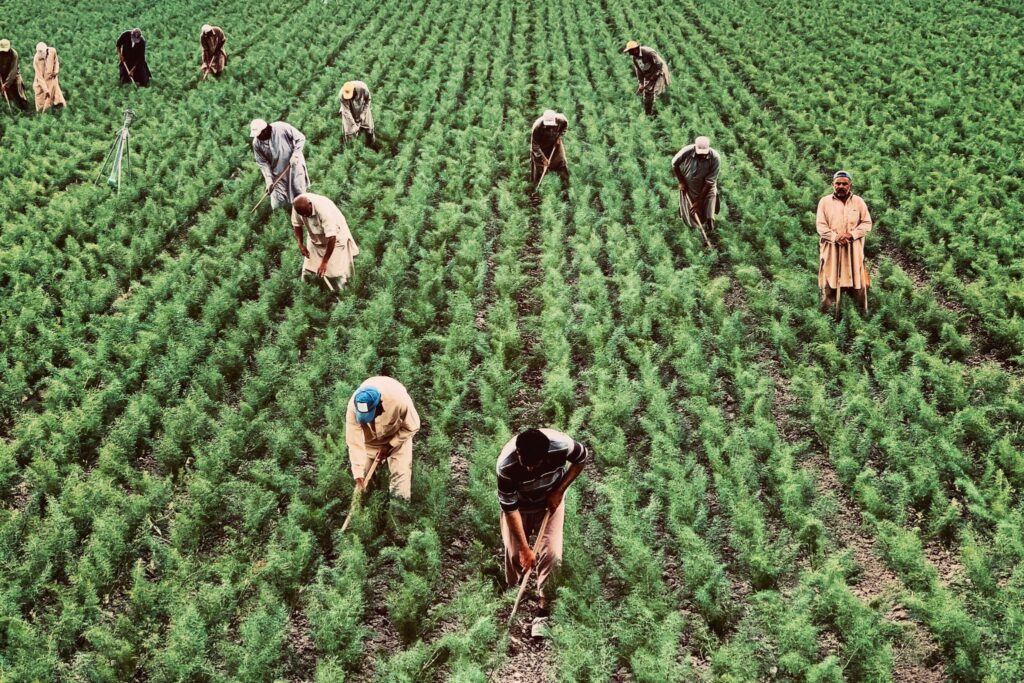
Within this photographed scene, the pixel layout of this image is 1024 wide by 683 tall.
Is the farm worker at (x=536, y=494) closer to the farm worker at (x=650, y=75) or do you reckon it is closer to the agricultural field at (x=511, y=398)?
the agricultural field at (x=511, y=398)

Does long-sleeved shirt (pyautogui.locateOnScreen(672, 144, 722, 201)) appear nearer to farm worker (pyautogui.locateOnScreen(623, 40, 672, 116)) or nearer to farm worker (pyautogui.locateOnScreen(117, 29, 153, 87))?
farm worker (pyautogui.locateOnScreen(623, 40, 672, 116))

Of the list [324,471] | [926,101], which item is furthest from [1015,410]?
[926,101]

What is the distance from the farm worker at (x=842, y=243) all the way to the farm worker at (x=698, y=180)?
59.8 inches

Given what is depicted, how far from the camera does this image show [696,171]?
27.7 feet

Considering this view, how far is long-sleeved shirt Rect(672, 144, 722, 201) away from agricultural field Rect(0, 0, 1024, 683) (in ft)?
1.68

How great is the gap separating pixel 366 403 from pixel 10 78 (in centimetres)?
1165

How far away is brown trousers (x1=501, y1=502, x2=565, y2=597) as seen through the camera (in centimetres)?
447

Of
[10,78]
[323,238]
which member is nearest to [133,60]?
[10,78]

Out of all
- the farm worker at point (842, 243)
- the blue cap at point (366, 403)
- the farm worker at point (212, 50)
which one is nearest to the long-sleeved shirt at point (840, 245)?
the farm worker at point (842, 243)

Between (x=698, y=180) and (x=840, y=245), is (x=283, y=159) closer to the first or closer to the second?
(x=698, y=180)

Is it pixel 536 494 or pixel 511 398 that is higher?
pixel 536 494

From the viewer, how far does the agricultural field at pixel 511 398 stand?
420 cm

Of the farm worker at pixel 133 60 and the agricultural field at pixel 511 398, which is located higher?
the farm worker at pixel 133 60

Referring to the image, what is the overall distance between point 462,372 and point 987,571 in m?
4.10
